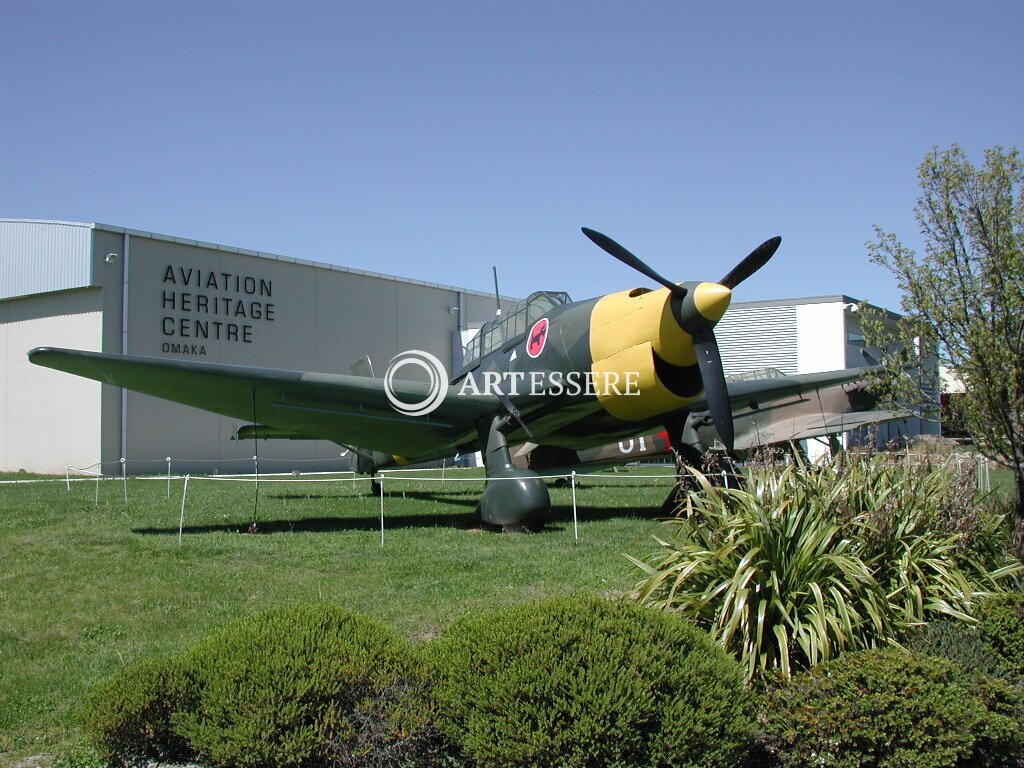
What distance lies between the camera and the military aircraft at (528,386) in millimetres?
10570

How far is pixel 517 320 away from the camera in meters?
13.4

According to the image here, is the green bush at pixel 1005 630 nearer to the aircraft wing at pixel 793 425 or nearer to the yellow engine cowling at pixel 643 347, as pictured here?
the yellow engine cowling at pixel 643 347

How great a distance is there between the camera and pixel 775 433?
19.4 meters

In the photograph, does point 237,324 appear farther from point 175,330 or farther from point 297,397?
point 297,397

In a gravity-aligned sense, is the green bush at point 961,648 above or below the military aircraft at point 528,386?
below

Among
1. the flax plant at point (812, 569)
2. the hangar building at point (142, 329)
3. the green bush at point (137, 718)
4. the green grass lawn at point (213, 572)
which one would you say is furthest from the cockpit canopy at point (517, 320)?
the hangar building at point (142, 329)

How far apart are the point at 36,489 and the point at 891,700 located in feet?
65.3

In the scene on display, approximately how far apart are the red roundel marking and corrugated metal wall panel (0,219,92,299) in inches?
799

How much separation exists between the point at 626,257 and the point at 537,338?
239cm

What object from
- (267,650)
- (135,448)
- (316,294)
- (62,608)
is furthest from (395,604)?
(316,294)

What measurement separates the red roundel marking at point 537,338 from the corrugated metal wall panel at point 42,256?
66.6 feet

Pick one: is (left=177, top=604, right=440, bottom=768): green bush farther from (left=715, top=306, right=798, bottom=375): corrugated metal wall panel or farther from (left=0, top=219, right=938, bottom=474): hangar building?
(left=715, top=306, right=798, bottom=375): corrugated metal wall panel

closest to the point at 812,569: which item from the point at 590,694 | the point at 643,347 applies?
the point at 590,694

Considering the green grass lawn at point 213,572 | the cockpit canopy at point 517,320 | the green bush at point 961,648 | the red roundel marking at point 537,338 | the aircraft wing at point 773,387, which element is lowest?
the green grass lawn at point 213,572
